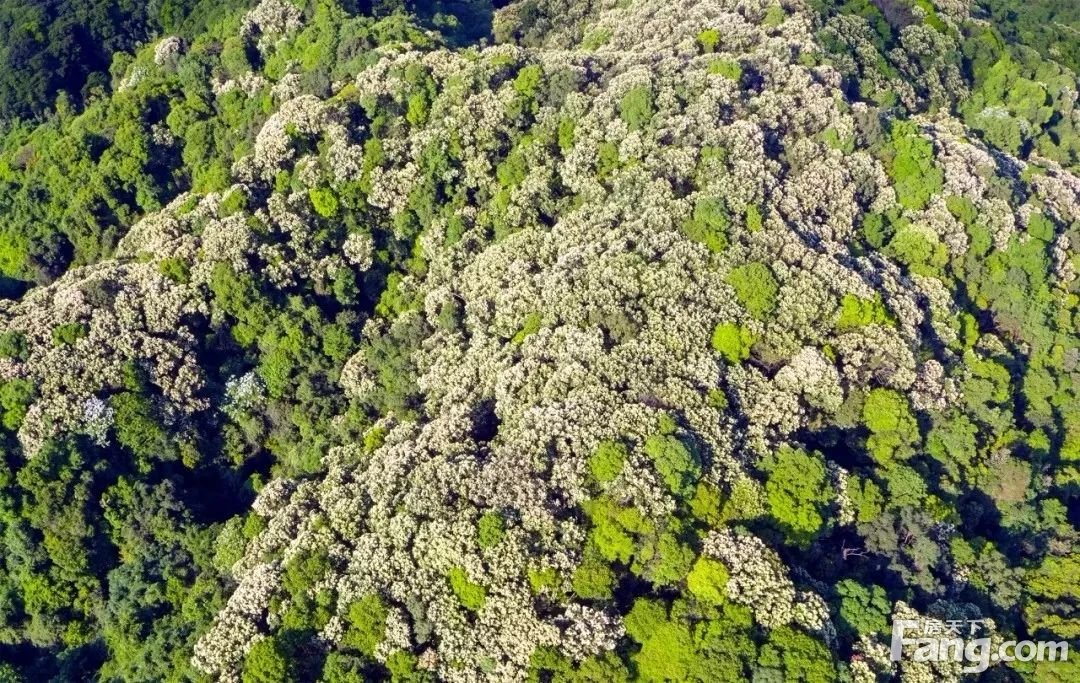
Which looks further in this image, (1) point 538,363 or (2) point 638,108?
(2) point 638,108

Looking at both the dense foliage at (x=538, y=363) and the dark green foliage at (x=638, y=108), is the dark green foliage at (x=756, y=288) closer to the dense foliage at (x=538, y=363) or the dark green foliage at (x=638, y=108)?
the dense foliage at (x=538, y=363)

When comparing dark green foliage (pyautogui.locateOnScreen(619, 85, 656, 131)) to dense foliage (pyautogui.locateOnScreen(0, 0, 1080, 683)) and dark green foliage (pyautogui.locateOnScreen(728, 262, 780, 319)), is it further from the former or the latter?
dark green foliage (pyautogui.locateOnScreen(728, 262, 780, 319))

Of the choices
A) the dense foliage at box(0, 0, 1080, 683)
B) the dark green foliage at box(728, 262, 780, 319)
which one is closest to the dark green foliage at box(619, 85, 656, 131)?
the dense foliage at box(0, 0, 1080, 683)

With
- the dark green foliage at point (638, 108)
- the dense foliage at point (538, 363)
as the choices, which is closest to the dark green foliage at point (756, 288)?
the dense foliage at point (538, 363)

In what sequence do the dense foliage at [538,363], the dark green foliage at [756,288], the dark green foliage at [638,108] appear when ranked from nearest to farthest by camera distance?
the dense foliage at [538,363], the dark green foliage at [756,288], the dark green foliage at [638,108]

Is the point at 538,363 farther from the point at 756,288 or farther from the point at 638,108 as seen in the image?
the point at 638,108

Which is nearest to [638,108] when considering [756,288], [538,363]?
[756,288]

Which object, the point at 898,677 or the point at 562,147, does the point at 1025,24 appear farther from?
the point at 898,677

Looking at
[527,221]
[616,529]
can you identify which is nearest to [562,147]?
[527,221]
